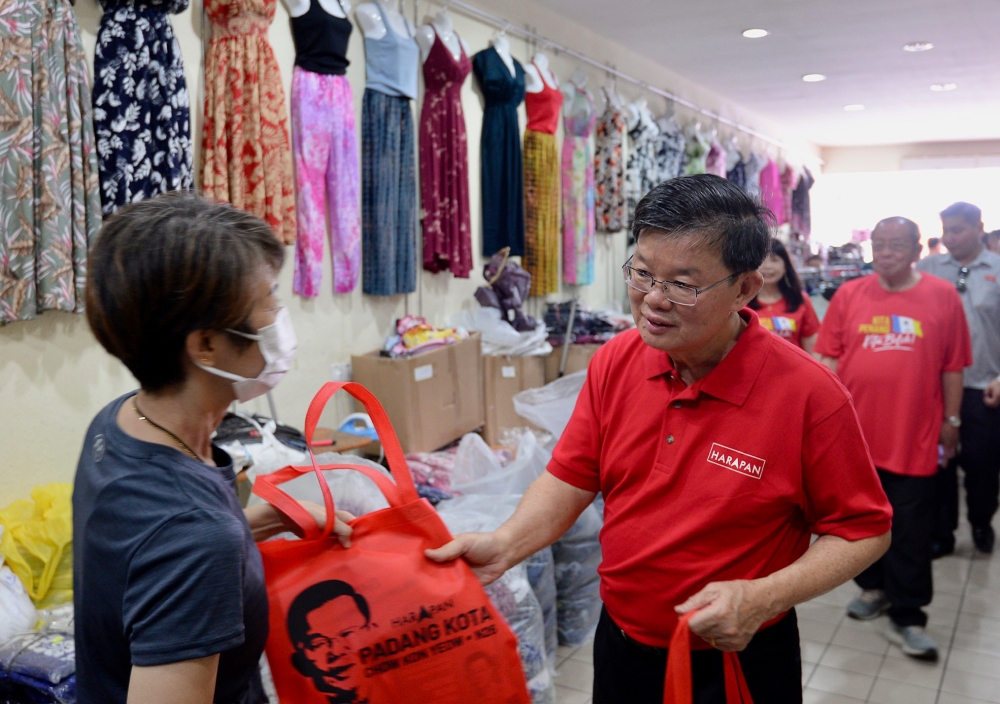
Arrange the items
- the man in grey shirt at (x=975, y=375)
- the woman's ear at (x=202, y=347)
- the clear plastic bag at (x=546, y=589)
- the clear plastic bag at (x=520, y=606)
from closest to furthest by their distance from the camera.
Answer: the woman's ear at (x=202, y=347) < the clear plastic bag at (x=520, y=606) < the clear plastic bag at (x=546, y=589) < the man in grey shirt at (x=975, y=375)

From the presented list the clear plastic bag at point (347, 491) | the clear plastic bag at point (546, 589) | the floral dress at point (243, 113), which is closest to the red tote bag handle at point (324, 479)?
the clear plastic bag at point (347, 491)

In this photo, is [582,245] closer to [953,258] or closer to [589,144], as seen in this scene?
[589,144]

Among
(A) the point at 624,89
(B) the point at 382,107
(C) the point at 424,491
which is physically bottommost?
(C) the point at 424,491

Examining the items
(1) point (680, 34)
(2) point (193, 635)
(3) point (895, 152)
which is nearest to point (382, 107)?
(1) point (680, 34)

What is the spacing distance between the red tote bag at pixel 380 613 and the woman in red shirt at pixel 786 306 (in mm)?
2835

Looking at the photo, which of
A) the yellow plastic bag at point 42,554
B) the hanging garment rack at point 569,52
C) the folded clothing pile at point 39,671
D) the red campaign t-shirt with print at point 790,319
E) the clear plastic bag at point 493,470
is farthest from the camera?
the hanging garment rack at point 569,52

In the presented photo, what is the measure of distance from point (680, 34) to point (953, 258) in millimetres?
2898

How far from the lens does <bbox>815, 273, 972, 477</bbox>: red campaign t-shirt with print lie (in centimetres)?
336

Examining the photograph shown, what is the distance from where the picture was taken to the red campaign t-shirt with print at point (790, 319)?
3854 millimetres

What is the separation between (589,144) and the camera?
6293 millimetres

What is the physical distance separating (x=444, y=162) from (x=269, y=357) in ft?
11.8

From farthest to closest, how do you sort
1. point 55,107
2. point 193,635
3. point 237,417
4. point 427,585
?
point 237,417
point 55,107
point 427,585
point 193,635

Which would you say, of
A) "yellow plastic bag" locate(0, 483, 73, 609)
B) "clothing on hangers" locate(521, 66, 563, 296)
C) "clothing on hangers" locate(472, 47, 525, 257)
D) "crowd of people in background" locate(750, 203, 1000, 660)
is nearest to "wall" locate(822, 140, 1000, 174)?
"clothing on hangers" locate(521, 66, 563, 296)

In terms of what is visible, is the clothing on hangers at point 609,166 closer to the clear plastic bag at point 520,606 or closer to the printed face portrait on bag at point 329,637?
the clear plastic bag at point 520,606
